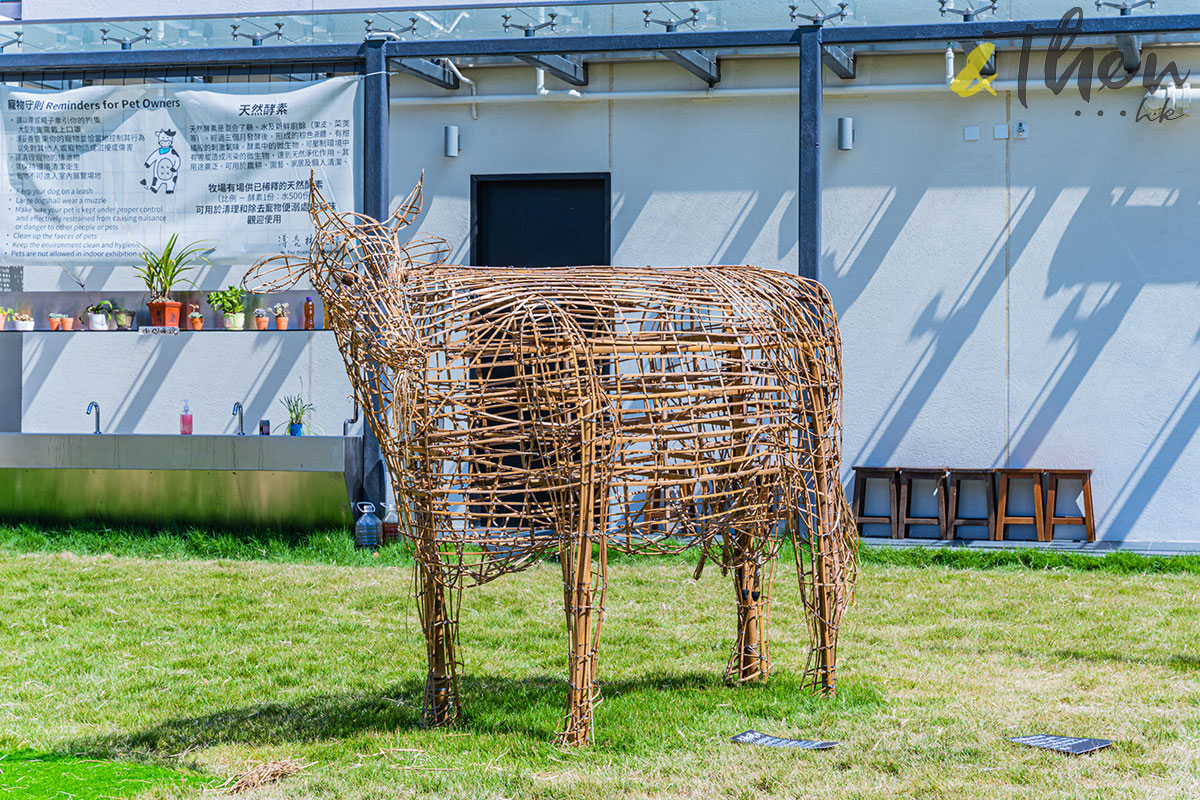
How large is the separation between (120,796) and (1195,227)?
344 inches

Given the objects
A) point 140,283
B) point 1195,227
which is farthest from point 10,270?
point 1195,227

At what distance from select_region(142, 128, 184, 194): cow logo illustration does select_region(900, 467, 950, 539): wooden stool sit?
5968 mm

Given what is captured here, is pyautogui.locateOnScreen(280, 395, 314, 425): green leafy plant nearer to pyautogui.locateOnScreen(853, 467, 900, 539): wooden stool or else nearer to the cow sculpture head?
pyautogui.locateOnScreen(853, 467, 900, 539): wooden stool

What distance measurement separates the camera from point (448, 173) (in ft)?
33.0

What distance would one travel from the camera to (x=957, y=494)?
946 cm

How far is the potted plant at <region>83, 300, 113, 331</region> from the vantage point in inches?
365

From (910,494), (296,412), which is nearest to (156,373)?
(296,412)

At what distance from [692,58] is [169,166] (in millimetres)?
4019

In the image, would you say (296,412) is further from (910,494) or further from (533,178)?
(910,494)

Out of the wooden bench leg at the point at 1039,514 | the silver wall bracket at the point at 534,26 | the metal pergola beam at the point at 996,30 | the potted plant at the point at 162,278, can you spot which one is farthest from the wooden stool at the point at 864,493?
the potted plant at the point at 162,278

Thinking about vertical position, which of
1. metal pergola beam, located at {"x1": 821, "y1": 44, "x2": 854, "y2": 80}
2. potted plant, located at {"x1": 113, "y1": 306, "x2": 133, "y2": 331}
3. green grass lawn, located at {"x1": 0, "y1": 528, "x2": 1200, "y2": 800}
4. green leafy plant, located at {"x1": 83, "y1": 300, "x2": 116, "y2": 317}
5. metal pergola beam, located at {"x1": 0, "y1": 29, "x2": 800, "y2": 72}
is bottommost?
green grass lawn, located at {"x1": 0, "y1": 528, "x2": 1200, "y2": 800}

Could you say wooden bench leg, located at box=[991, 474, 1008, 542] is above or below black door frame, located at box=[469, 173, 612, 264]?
below

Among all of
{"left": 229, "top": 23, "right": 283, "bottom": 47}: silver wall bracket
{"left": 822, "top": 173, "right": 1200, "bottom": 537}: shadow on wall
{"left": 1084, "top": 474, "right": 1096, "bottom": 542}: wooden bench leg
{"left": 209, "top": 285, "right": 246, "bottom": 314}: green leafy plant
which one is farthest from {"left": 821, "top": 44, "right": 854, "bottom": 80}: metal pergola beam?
{"left": 209, "top": 285, "right": 246, "bottom": 314}: green leafy plant

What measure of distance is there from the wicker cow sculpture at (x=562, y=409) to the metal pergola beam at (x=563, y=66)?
17.8 feet
